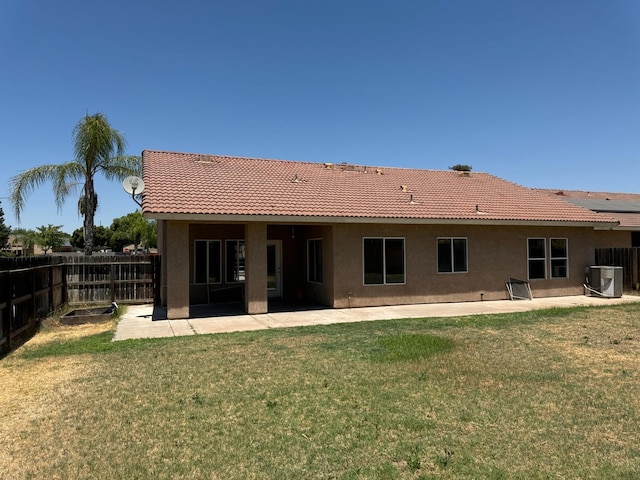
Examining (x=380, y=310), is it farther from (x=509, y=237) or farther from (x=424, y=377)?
(x=424, y=377)

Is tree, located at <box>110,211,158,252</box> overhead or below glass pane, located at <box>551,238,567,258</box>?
overhead

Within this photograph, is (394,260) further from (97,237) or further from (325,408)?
(97,237)

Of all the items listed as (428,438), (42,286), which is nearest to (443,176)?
(42,286)

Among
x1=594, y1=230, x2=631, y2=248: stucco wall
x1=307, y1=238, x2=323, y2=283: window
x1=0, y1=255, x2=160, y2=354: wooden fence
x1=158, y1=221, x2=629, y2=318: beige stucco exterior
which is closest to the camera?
x1=0, y1=255, x2=160, y2=354: wooden fence

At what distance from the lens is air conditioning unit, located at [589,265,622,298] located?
17.0 metres

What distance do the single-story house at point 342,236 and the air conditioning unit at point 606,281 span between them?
46cm

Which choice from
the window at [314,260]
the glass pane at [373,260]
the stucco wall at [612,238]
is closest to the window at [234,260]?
the window at [314,260]

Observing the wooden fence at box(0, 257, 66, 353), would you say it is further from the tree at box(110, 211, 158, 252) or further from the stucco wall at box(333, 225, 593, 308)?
the tree at box(110, 211, 158, 252)

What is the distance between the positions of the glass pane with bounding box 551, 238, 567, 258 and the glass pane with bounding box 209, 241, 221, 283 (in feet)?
41.0

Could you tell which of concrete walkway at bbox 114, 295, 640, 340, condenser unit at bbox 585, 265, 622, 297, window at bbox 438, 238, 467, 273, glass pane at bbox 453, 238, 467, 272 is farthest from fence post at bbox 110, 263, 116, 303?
condenser unit at bbox 585, 265, 622, 297

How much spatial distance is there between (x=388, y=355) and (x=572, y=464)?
4159 mm

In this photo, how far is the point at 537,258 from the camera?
684 inches

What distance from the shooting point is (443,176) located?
21.3 metres

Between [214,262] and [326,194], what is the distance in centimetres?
454
